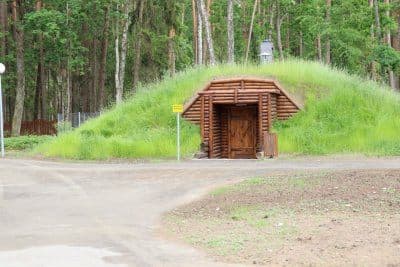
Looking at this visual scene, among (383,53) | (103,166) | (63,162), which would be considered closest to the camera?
(103,166)

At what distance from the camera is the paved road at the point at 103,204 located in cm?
779

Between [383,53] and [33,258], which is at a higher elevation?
[383,53]

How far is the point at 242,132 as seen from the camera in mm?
24547

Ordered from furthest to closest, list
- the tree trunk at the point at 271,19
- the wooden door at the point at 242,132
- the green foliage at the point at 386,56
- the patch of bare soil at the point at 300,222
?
the tree trunk at the point at 271,19 → the green foliage at the point at 386,56 → the wooden door at the point at 242,132 → the patch of bare soil at the point at 300,222

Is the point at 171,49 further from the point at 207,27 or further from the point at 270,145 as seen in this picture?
the point at 270,145

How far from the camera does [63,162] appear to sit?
2028 cm

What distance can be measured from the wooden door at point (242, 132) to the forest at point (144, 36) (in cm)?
750

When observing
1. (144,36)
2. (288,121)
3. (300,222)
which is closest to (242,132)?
(288,121)

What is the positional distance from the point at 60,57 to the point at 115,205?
102 feet

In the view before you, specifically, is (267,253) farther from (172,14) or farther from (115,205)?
(172,14)

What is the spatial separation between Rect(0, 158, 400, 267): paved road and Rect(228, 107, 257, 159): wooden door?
527cm

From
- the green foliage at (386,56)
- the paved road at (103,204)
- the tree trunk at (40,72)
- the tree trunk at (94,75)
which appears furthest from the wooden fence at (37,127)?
the green foliage at (386,56)

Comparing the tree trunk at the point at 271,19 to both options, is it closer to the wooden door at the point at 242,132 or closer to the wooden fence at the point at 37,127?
the wooden fence at the point at 37,127

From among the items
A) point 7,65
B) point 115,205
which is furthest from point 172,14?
point 115,205
